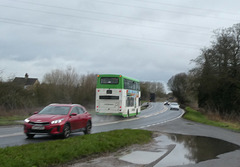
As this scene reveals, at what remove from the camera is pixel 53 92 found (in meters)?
43.3

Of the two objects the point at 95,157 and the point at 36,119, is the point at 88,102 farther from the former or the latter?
the point at 95,157

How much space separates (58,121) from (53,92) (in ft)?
104

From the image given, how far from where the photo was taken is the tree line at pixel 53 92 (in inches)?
1126

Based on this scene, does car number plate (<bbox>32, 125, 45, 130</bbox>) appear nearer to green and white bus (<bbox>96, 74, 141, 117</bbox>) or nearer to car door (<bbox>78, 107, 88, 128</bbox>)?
car door (<bbox>78, 107, 88, 128</bbox>)

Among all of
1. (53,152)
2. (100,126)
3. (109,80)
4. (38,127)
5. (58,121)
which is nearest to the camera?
(53,152)

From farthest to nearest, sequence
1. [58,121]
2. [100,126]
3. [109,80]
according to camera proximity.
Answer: [109,80] < [100,126] < [58,121]

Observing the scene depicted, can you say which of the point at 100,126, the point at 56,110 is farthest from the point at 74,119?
the point at 100,126

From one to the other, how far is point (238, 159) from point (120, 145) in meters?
4.15

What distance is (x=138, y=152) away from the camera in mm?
10367

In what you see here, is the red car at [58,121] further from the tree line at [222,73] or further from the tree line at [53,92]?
the tree line at [222,73]

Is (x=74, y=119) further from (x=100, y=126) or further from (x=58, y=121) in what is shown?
(x=100, y=126)

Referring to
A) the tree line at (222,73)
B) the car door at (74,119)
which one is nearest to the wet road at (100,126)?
the car door at (74,119)

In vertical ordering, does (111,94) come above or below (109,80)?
below

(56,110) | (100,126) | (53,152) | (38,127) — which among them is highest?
(56,110)
